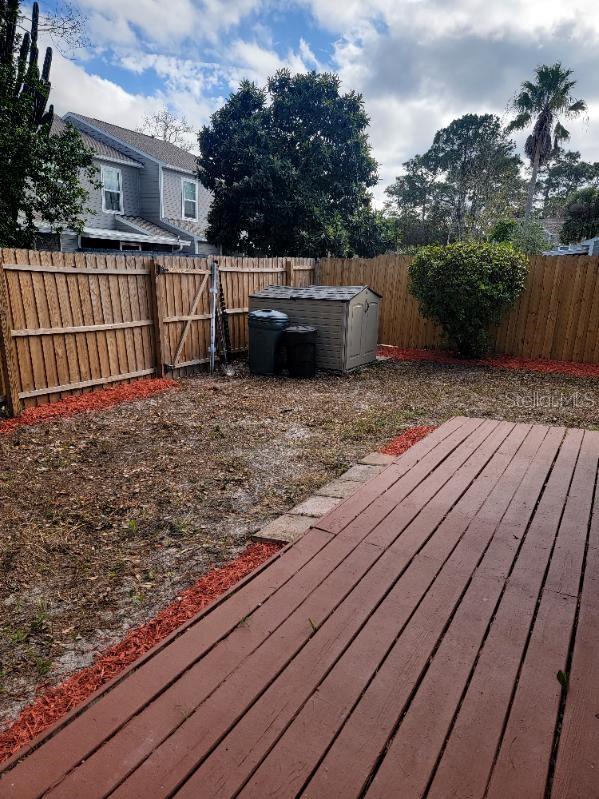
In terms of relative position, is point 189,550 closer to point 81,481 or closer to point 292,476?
point 292,476

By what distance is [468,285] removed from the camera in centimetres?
938

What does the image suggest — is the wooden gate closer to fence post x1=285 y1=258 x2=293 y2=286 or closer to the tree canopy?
fence post x1=285 y1=258 x2=293 y2=286

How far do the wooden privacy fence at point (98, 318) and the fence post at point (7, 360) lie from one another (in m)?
0.01

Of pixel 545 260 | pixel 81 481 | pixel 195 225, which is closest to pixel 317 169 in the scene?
pixel 195 225

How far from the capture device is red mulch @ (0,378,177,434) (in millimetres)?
5918

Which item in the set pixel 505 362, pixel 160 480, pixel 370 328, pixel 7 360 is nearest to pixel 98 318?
pixel 7 360

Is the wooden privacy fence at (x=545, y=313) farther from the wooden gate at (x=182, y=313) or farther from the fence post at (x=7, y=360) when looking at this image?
the fence post at (x=7, y=360)

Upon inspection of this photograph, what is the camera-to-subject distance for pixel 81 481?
A: 4.30 meters

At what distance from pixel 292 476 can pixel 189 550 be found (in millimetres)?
1423

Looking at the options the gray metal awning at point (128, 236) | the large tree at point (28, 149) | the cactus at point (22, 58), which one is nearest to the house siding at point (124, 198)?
the gray metal awning at point (128, 236)

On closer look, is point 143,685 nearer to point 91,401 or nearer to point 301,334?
point 91,401

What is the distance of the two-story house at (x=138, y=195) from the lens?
59.5ft

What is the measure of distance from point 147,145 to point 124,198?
326cm

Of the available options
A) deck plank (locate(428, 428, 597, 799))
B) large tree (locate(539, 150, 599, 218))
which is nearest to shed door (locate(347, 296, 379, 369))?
deck plank (locate(428, 428, 597, 799))
